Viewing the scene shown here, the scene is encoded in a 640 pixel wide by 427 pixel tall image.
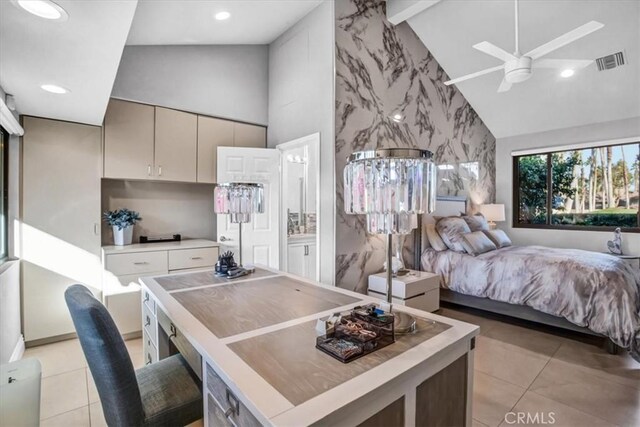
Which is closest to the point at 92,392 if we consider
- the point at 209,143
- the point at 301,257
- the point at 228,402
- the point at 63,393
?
the point at 63,393

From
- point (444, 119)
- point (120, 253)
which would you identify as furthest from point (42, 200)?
point (444, 119)

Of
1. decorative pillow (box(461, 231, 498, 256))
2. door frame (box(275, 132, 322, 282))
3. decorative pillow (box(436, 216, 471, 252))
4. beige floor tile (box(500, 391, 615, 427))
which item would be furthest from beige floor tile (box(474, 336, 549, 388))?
door frame (box(275, 132, 322, 282))

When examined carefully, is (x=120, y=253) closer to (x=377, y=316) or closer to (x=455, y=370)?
(x=377, y=316)

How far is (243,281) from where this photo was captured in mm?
1962

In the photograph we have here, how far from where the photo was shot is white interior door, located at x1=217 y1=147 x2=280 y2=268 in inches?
148

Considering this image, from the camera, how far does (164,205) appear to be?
3.81 meters

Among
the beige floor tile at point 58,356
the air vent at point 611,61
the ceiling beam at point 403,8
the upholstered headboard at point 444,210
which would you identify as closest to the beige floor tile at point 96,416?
the beige floor tile at point 58,356

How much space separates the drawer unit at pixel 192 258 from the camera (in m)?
3.33

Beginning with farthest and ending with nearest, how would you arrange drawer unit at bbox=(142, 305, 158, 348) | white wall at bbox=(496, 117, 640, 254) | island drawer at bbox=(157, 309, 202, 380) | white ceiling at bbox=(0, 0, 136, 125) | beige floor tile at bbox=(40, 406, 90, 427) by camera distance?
white wall at bbox=(496, 117, 640, 254)
beige floor tile at bbox=(40, 406, 90, 427)
drawer unit at bbox=(142, 305, 158, 348)
white ceiling at bbox=(0, 0, 136, 125)
island drawer at bbox=(157, 309, 202, 380)

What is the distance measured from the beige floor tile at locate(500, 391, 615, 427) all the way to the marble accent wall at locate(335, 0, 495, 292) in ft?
5.88

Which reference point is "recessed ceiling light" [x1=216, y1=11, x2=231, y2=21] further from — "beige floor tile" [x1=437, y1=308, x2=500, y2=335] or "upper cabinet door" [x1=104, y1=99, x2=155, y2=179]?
"beige floor tile" [x1=437, y1=308, x2=500, y2=335]

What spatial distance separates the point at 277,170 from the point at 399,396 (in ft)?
11.0

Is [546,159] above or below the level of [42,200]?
above

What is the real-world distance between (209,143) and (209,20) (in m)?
1.30
